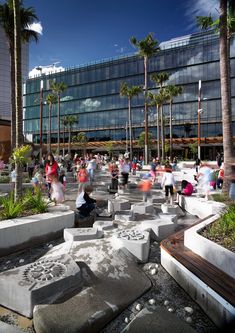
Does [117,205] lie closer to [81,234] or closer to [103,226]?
[103,226]

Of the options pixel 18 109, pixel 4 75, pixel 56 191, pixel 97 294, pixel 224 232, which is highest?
pixel 4 75

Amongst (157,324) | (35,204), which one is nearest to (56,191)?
(35,204)

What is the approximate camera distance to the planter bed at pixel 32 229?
541 cm

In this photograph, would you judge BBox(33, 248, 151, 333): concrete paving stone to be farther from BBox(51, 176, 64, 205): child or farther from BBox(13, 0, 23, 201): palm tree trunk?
BBox(13, 0, 23, 201): palm tree trunk

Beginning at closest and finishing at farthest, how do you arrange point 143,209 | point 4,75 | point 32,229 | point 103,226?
point 32,229, point 103,226, point 143,209, point 4,75

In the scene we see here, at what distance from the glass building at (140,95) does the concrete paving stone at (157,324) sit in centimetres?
5008

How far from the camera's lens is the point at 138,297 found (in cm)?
395

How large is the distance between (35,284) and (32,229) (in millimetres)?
2609

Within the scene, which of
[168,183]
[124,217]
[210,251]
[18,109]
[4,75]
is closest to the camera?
[210,251]

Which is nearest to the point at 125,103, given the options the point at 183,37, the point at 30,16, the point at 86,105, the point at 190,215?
the point at 86,105

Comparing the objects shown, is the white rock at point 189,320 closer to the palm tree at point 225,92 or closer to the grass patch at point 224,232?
the grass patch at point 224,232

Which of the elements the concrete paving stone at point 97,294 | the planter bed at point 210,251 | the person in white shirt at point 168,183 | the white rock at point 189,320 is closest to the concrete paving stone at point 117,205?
the person in white shirt at point 168,183

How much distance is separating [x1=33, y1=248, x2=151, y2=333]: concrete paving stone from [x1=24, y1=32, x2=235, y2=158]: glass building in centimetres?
4883

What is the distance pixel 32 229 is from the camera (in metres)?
5.94
